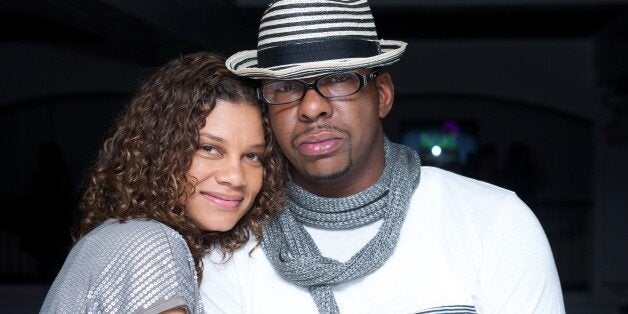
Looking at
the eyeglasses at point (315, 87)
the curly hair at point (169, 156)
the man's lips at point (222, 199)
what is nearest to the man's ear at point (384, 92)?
the eyeglasses at point (315, 87)

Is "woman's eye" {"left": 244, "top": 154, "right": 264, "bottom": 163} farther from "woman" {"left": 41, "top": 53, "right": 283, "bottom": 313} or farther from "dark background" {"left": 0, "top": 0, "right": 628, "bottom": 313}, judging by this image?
"dark background" {"left": 0, "top": 0, "right": 628, "bottom": 313}

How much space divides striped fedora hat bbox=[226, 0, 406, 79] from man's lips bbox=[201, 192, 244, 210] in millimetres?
247

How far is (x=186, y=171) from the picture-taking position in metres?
1.89

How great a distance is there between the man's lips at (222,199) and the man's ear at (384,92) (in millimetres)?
394

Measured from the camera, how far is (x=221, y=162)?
1896 mm

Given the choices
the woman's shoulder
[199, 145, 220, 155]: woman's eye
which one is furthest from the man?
the woman's shoulder

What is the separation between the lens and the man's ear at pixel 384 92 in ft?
6.88

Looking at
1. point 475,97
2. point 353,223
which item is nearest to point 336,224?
point 353,223

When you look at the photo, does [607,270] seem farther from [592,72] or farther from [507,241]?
[507,241]

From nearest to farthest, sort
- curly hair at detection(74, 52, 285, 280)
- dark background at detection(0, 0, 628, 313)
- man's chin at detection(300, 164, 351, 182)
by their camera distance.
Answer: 1. curly hair at detection(74, 52, 285, 280)
2. man's chin at detection(300, 164, 351, 182)
3. dark background at detection(0, 0, 628, 313)

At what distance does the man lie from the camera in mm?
1880

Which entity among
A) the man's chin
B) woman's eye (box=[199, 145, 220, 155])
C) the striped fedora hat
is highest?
the striped fedora hat

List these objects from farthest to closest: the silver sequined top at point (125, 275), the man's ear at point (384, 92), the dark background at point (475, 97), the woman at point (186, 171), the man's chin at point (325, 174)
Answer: the dark background at point (475, 97) < the man's ear at point (384, 92) < the man's chin at point (325, 174) < the woman at point (186, 171) < the silver sequined top at point (125, 275)

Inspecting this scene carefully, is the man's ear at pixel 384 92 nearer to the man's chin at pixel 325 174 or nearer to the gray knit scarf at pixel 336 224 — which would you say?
the gray knit scarf at pixel 336 224
